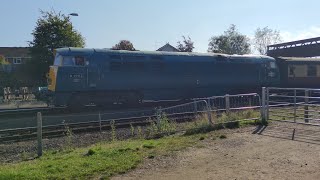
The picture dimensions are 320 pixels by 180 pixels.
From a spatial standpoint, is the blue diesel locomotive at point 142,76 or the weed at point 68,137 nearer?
the weed at point 68,137

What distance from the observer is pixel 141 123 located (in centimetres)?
1515

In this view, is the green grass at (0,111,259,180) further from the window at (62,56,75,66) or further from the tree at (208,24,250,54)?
the tree at (208,24,250,54)

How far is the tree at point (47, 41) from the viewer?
120ft

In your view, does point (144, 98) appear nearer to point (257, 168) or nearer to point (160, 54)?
point (160, 54)

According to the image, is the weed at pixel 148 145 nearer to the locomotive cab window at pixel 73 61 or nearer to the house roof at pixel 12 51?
the locomotive cab window at pixel 73 61

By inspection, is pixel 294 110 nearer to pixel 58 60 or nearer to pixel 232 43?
pixel 58 60

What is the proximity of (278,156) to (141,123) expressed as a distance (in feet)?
24.6

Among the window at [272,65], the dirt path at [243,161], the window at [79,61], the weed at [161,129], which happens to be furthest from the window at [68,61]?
the window at [272,65]

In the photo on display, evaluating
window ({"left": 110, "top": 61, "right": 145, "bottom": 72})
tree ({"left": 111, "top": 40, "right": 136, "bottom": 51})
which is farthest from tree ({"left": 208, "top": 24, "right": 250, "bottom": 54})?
window ({"left": 110, "top": 61, "right": 145, "bottom": 72})

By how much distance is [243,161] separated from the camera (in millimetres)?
8000

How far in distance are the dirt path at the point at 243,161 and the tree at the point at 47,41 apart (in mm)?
28610

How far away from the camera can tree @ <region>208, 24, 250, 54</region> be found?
7750 cm

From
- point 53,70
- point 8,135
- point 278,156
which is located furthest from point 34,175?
point 53,70

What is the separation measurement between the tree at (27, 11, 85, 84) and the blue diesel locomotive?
52.5 feet
